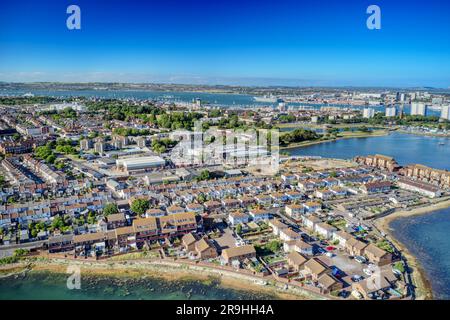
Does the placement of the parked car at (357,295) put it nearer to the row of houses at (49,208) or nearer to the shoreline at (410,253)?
the shoreline at (410,253)

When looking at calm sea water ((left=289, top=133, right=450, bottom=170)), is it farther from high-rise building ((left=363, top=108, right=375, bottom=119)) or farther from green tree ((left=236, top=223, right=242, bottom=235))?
green tree ((left=236, top=223, right=242, bottom=235))

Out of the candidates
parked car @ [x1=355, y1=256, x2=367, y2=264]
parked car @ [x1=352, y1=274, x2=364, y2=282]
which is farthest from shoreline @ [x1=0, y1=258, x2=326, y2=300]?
parked car @ [x1=355, y1=256, x2=367, y2=264]

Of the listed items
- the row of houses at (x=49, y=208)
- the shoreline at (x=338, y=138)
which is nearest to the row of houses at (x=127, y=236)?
the row of houses at (x=49, y=208)

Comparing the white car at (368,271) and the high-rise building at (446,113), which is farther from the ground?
the high-rise building at (446,113)

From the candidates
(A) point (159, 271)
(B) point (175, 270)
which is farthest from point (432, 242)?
(A) point (159, 271)

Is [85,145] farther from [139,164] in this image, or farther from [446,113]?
[446,113]

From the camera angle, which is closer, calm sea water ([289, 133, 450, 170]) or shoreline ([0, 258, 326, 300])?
shoreline ([0, 258, 326, 300])

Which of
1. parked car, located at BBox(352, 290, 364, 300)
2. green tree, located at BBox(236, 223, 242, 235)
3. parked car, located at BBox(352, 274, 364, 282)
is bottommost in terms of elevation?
parked car, located at BBox(352, 274, 364, 282)
